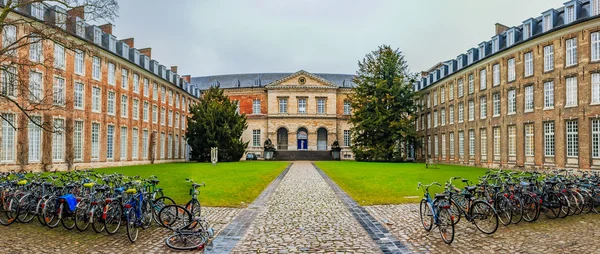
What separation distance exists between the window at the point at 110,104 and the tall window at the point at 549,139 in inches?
1202

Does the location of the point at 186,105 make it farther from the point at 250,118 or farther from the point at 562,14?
the point at 562,14

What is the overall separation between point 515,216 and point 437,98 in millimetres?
35709

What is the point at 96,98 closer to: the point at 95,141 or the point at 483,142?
the point at 95,141

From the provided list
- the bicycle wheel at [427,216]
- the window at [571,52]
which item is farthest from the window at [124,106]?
the window at [571,52]

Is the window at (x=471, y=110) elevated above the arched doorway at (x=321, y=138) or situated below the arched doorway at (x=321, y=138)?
above

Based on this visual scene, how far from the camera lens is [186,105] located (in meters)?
50.8

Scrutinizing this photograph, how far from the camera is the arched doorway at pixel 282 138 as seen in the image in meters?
59.9

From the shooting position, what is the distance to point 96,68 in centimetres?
2914

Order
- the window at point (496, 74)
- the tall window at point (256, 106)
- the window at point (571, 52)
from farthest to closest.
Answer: the tall window at point (256, 106)
the window at point (496, 74)
the window at point (571, 52)

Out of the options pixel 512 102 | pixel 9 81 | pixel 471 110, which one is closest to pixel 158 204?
pixel 9 81

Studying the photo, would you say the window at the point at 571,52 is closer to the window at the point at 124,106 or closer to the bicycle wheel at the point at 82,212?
the bicycle wheel at the point at 82,212

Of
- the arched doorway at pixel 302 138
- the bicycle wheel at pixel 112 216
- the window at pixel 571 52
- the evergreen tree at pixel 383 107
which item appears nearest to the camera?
the bicycle wheel at pixel 112 216

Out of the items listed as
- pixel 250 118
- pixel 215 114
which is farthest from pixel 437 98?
pixel 250 118

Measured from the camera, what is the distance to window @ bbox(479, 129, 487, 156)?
32509 millimetres
